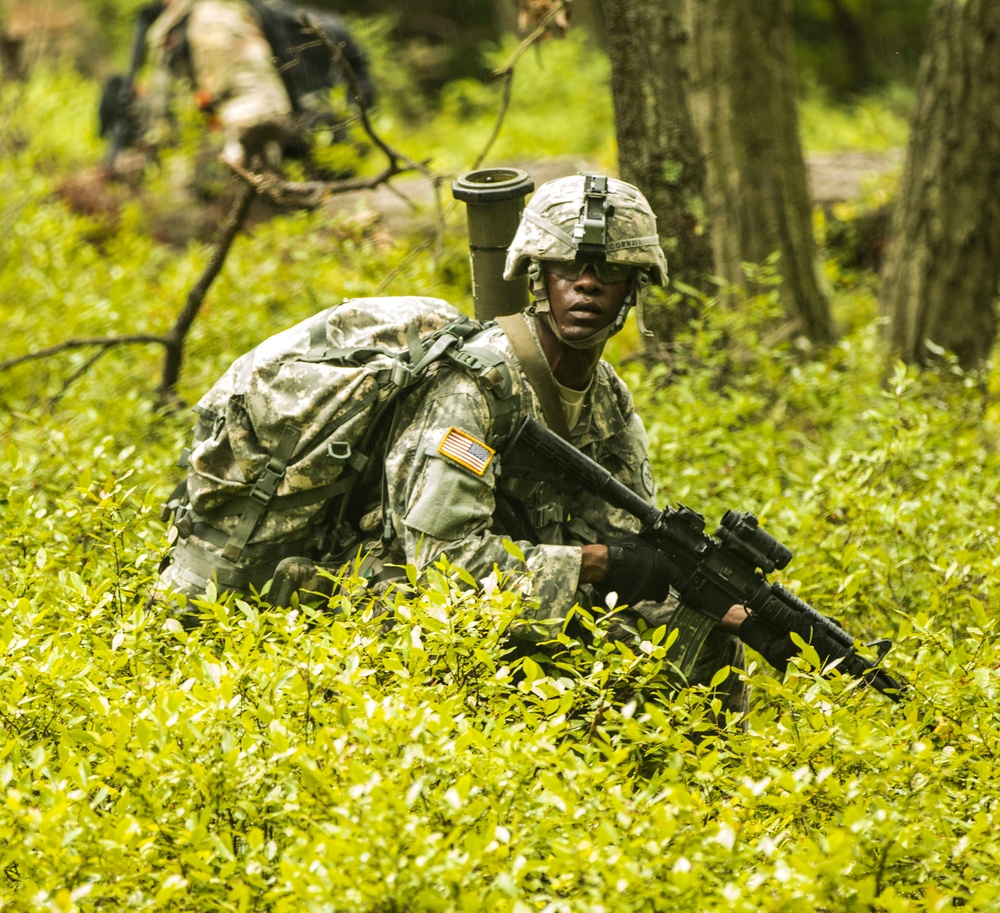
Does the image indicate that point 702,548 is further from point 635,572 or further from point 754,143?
point 754,143

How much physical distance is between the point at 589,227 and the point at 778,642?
1.41 m

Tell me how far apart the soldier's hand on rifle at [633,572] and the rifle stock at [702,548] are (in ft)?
0.15

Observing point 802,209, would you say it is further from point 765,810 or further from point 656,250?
point 765,810

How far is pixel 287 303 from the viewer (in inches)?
267

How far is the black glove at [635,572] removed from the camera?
12.1 ft

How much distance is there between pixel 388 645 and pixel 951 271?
17.4ft

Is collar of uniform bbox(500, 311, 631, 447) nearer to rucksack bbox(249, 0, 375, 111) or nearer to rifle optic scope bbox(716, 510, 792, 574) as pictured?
rifle optic scope bbox(716, 510, 792, 574)

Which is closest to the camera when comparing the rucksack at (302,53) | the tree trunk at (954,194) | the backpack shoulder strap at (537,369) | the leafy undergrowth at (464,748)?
the leafy undergrowth at (464,748)

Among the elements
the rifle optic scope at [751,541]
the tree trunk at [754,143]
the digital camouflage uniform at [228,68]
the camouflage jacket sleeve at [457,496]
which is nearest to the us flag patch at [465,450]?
the camouflage jacket sleeve at [457,496]

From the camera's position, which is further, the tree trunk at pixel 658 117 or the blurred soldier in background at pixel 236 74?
the blurred soldier in background at pixel 236 74

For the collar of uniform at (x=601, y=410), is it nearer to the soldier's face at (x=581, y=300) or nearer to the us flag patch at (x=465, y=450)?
the soldier's face at (x=581, y=300)

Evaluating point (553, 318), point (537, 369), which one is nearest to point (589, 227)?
point (553, 318)

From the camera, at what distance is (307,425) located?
363 cm

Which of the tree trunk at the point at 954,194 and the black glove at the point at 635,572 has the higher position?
the tree trunk at the point at 954,194
